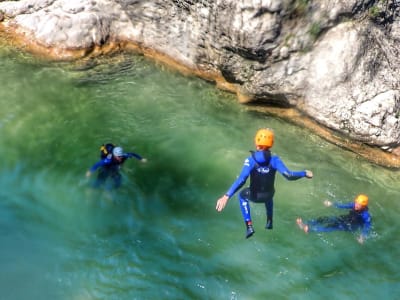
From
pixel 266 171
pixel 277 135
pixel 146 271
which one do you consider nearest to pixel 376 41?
pixel 277 135

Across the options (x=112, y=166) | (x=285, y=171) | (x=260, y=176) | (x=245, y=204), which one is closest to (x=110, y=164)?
(x=112, y=166)

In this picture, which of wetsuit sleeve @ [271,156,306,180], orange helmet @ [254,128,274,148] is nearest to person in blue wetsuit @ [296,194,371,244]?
wetsuit sleeve @ [271,156,306,180]

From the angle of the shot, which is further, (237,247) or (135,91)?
(135,91)

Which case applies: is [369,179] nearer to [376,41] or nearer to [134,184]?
[376,41]

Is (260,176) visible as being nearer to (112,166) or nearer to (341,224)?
(341,224)

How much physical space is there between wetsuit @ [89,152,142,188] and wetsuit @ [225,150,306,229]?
2724mm

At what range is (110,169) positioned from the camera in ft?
32.7

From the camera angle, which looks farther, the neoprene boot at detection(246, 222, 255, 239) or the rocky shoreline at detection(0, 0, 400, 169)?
the rocky shoreline at detection(0, 0, 400, 169)

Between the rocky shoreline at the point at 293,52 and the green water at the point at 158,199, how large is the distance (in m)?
0.50

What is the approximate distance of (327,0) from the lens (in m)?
11.0

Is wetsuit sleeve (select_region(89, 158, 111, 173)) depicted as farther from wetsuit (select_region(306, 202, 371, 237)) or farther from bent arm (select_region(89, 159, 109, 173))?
wetsuit (select_region(306, 202, 371, 237))

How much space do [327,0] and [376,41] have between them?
1780 mm

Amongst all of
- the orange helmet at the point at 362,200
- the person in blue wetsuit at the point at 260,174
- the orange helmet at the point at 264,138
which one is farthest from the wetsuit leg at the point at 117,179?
the orange helmet at the point at 362,200

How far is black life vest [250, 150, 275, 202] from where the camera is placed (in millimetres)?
8480
